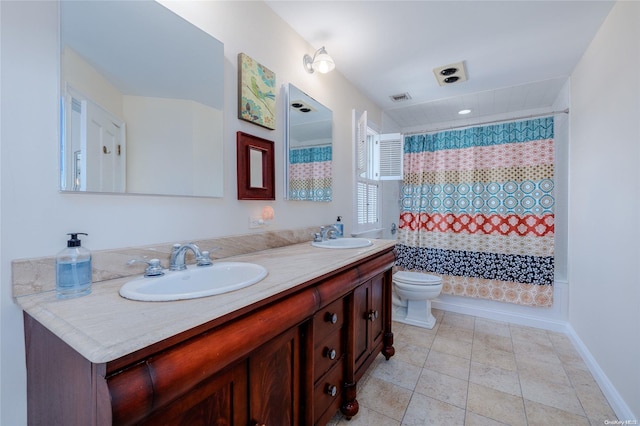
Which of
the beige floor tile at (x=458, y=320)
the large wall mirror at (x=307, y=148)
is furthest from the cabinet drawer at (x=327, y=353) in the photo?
the beige floor tile at (x=458, y=320)

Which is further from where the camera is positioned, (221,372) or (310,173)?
(310,173)

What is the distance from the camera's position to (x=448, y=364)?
1.98 m

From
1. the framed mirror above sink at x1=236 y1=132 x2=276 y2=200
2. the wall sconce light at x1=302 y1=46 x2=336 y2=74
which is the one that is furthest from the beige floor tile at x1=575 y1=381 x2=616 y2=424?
the wall sconce light at x1=302 y1=46 x2=336 y2=74

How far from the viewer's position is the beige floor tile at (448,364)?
1.88 meters

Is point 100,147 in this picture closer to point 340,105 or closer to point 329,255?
point 329,255

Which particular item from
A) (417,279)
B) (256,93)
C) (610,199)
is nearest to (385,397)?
(417,279)

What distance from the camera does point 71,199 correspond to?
2.91 feet

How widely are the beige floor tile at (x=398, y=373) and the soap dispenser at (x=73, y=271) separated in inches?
68.3

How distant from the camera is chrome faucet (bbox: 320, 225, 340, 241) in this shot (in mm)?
2056

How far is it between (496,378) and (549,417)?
0.34 metres

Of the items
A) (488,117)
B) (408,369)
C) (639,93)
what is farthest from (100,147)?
(488,117)

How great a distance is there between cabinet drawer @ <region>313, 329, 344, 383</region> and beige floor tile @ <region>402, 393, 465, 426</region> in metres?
0.54

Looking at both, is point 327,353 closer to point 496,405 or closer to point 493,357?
point 496,405

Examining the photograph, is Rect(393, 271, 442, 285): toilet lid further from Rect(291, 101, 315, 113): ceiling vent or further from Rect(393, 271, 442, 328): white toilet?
Rect(291, 101, 315, 113): ceiling vent
